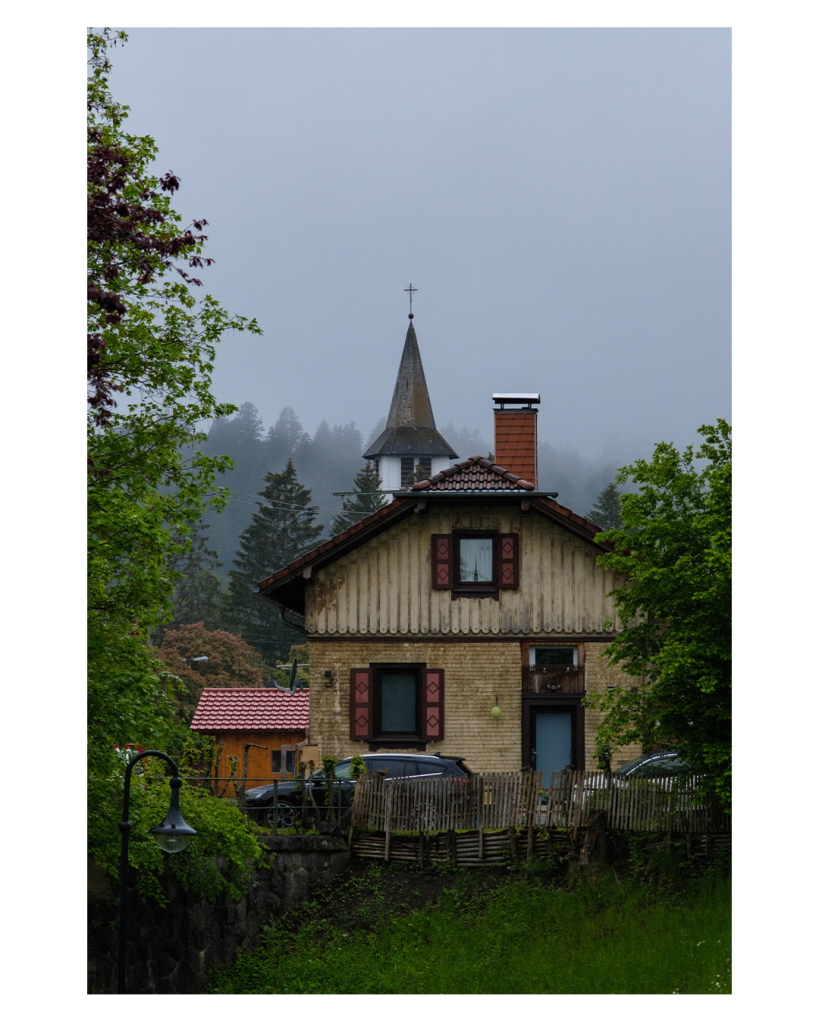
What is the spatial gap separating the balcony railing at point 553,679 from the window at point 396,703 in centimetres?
168

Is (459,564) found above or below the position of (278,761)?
above

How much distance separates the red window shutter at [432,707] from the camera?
2070 centimetres

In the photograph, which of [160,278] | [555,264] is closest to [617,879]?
[160,278]

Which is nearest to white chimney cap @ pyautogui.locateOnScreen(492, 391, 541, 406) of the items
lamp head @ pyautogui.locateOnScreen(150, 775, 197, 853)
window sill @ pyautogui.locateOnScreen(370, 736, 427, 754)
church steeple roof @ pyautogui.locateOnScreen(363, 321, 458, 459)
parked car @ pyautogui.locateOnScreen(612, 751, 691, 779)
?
window sill @ pyautogui.locateOnScreen(370, 736, 427, 754)

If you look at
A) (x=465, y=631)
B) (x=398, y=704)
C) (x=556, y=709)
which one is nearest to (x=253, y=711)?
(x=398, y=704)

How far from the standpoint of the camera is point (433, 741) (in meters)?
20.7

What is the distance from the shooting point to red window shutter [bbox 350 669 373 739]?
20.7m

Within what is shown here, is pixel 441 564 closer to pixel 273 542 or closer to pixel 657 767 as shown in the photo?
pixel 657 767

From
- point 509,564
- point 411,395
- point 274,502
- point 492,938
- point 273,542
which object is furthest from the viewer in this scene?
point 411,395

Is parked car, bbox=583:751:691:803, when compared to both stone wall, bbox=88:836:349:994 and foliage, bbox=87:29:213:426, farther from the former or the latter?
foliage, bbox=87:29:213:426

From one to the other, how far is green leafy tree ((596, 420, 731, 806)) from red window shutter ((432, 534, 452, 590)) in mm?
6005

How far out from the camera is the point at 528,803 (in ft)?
53.1

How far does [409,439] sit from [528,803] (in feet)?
229
